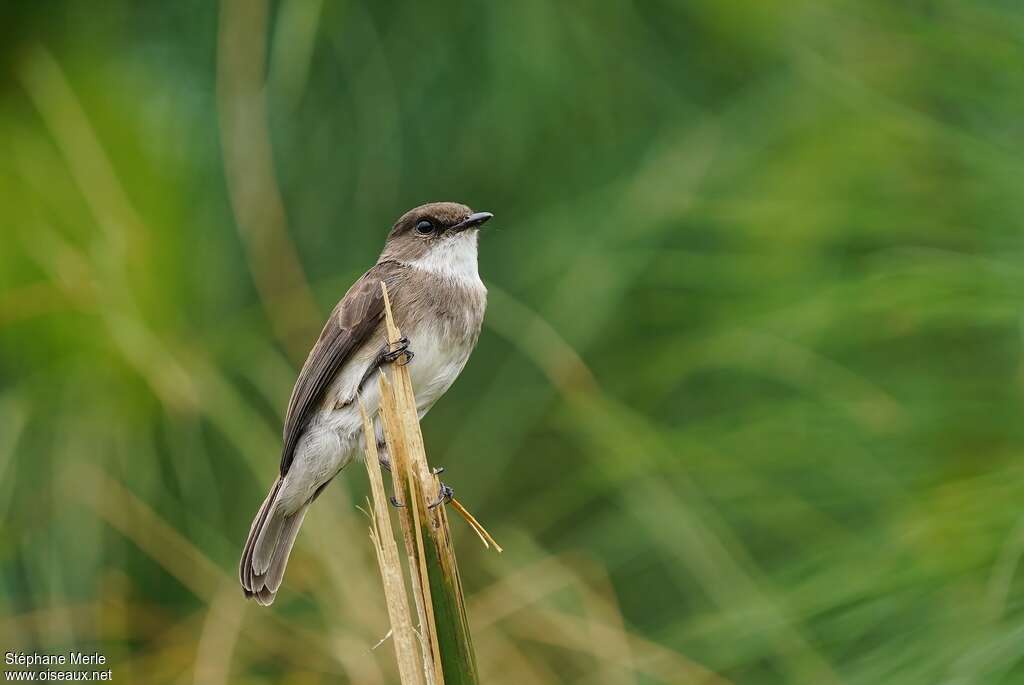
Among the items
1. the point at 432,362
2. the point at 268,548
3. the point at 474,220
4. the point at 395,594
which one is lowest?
the point at 395,594

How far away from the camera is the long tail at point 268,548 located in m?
2.93

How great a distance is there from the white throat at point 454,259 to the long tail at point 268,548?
70 cm

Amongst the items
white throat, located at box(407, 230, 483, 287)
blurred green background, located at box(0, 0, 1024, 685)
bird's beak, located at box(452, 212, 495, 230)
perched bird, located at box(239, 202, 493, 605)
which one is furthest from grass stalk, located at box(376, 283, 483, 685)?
white throat, located at box(407, 230, 483, 287)

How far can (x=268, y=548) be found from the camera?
119 inches

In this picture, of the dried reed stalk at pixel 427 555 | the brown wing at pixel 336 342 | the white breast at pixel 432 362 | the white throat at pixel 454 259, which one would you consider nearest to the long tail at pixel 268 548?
the brown wing at pixel 336 342

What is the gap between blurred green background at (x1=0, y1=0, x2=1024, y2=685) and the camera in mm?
2557

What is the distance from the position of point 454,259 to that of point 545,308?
32 centimetres

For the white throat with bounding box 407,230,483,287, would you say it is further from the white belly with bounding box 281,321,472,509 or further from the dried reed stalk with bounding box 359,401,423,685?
the dried reed stalk with bounding box 359,401,423,685

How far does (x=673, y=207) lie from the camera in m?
3.07

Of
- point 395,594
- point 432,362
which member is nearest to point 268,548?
point 432,362

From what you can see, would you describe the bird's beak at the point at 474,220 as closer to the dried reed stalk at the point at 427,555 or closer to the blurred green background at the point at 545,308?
the blurred green background at the point at 545,308

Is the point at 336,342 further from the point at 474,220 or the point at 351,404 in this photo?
the point at 474,220

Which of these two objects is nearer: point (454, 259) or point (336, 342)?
point (336, 342)

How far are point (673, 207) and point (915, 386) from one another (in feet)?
2.50
